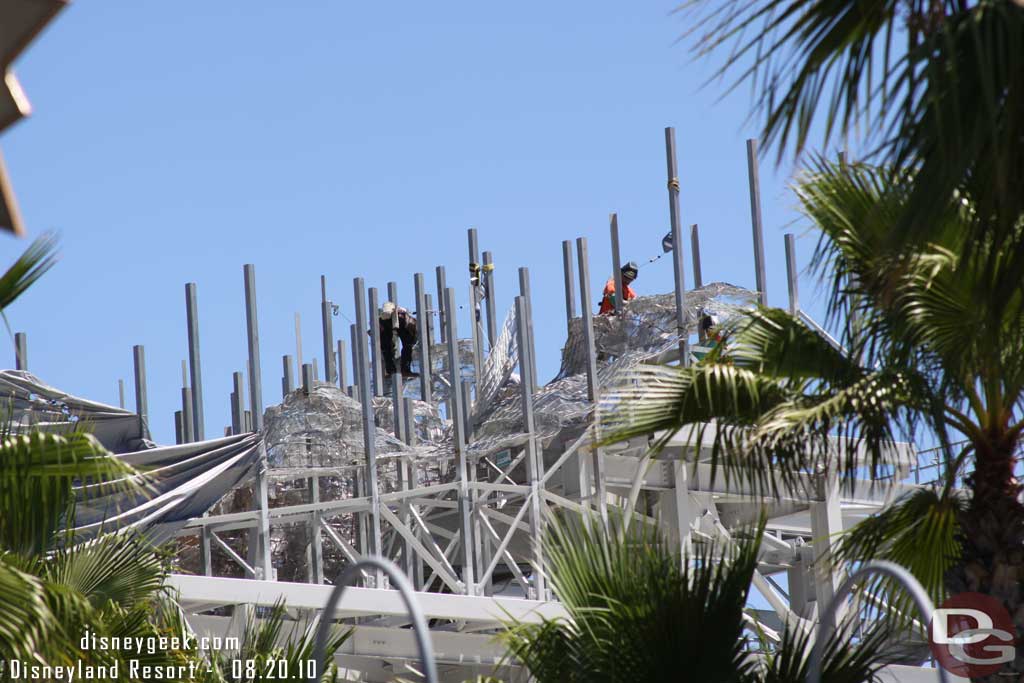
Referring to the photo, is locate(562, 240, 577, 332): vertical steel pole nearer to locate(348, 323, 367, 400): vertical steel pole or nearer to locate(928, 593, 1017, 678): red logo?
locate(348, 323, 367, 400): vertical steel pole

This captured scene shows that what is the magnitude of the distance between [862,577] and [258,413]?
36.2 ft

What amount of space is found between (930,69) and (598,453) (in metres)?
12.9

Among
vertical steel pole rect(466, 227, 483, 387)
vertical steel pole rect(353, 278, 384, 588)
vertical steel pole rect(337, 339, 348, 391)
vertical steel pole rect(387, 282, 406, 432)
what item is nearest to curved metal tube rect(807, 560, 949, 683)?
vertical steel pole rect(353, 278, 384, 588)

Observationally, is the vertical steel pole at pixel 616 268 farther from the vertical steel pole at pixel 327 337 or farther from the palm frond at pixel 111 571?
the palm frond at pixel 111 571

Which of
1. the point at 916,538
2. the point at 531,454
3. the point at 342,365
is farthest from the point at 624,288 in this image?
the point at 916,538

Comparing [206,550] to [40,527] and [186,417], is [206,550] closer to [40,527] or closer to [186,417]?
[186,417]

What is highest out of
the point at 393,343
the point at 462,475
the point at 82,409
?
the point at 393,343

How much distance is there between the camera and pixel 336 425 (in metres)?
19.2

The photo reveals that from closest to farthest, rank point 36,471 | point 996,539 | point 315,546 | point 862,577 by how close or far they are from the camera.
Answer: point 36,471 < point 862,577 < point 996,539 < point 315,546

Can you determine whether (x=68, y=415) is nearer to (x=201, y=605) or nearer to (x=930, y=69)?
(x=201, y=605)

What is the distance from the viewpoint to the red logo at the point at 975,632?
881 centimetres

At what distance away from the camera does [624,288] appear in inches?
840

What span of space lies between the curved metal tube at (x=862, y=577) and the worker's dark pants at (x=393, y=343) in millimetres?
15699

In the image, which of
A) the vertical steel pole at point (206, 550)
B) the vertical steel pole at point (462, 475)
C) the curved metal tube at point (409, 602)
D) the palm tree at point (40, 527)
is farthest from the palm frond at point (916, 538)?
the vertical steel pole at point (206, 550)
